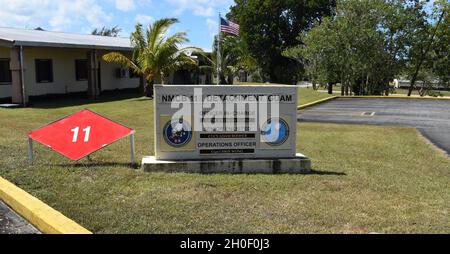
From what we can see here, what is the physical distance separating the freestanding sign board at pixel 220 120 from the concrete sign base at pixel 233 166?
17 cm

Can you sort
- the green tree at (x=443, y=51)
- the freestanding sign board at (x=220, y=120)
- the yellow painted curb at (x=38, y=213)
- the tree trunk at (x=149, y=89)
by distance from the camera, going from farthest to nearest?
1. the green tree at (x=443, y=51)
2. the tree trunk at (x=149, y=89)
3. the freestanding sign board at (x=220, y=120)
4. the yellow painted curb at (x=38, y=213)

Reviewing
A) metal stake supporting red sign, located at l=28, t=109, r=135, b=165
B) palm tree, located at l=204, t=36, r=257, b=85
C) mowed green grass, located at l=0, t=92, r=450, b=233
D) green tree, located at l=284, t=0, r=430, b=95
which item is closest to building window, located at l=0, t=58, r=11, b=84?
mowed green grass, located at l=0, t=92, r=450, b=233

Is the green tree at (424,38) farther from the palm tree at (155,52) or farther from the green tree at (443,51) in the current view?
the palm tree at (155,52)

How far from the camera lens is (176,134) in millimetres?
7074

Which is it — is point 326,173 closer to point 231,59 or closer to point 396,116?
point 396,116

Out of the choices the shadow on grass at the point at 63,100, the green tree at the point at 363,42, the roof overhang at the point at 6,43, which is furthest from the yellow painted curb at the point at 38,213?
the green tree at the point at 363,42

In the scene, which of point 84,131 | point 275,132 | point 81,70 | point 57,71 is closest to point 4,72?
point 57,71

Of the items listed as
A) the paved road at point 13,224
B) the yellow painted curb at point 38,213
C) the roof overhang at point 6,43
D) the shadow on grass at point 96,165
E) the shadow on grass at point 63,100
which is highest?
the roof overhang at point 6,43

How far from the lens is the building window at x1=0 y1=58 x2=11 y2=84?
65.1 ft

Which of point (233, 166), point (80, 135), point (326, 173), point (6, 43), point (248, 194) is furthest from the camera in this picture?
point (6, 43)

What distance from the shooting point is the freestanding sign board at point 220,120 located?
7012 millimetres

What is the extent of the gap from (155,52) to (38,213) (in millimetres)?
17746
